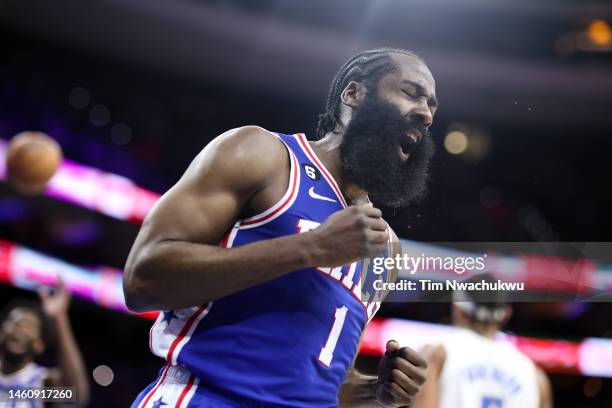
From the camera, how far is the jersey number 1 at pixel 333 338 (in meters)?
1.81

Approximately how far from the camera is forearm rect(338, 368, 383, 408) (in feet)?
6.87

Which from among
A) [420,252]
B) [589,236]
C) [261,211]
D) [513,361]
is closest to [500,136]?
[589,236]

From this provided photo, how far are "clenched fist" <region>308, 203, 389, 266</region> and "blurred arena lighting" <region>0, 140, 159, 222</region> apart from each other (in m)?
7.49

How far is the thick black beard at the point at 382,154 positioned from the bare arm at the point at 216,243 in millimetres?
403

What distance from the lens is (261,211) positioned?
68.9 inches

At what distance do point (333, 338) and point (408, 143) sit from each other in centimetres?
63

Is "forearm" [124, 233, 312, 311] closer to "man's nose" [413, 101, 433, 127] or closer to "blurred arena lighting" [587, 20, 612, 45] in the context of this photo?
"man's nose" [413, 101, 433, 127]

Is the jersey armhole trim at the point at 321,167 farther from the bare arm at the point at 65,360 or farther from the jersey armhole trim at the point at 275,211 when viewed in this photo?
the bare arm at the point at 65,360

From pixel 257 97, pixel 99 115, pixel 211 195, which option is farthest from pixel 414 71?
pixel 99 115

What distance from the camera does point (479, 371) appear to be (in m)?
3.37

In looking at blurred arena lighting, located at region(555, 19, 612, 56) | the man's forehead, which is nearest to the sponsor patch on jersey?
the man's forehead

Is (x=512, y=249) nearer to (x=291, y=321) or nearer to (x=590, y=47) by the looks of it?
(x=291, y=321)

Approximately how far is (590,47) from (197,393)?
11412mm

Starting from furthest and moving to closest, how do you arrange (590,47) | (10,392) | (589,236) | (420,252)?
1. (590,47)
2. (589,236)
3. (10,392)
4. (420,252)
